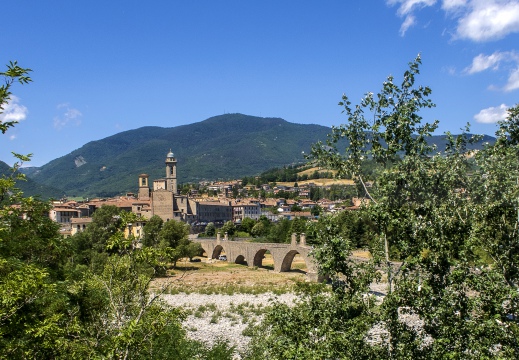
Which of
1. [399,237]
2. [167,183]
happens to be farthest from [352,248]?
[167,183]

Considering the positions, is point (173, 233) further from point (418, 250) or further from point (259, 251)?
point (418, 250)

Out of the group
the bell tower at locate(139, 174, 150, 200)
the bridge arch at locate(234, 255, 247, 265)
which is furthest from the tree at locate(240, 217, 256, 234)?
the bridge arch at locate(234, 255, 247, 265)

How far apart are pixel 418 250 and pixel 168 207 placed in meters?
74.5

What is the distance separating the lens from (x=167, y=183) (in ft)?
309

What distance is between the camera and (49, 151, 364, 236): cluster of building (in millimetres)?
79438

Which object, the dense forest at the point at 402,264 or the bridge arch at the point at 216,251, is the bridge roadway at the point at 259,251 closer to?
the bridge arch at the point at 216,251

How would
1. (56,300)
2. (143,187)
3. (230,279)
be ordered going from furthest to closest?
(143,187)
(230,279)
(56,300)

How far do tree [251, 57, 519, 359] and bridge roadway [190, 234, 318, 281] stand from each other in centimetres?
3160

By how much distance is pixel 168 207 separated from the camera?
7962cm

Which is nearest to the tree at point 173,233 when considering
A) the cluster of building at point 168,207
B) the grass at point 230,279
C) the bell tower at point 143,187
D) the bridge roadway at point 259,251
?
the grass at point 230,279

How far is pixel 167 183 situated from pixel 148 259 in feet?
287

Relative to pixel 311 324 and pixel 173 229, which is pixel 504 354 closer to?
pixel 311 324

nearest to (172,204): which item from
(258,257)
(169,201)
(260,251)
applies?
(169,201)

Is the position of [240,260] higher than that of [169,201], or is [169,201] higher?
[169,201]
